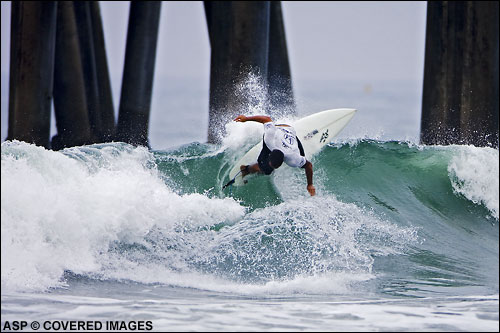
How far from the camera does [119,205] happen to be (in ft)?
26.8

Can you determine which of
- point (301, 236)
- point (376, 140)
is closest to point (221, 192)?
point (301, 236)

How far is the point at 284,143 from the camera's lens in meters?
9.23

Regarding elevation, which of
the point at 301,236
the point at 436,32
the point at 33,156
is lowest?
the point at 301,236

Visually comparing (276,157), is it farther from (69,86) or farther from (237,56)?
(69,86)

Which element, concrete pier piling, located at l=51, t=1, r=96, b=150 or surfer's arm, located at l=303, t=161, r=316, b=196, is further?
concrete pier piling, located at l=51, t=1, r=96, b=150

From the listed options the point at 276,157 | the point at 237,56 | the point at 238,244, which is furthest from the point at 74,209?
the point at 237,56

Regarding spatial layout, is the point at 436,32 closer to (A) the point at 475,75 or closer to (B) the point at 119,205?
(A) the point at 475,75

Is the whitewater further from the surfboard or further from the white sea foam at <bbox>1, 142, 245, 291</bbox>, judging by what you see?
the surfboard

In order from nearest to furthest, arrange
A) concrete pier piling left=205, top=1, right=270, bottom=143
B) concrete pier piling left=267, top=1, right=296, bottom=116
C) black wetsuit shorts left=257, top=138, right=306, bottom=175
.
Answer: black wetsuit shorts left=257, top=138, right=306, bottom=175
concrete pier piling left=205, top=1, right=270, bottom=143
concrete pier piling left=267, top=1, right=296, bottom=116

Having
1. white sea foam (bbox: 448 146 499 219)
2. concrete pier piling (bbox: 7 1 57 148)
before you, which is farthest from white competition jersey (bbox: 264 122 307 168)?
concrete pier piling (bbox: 7 1 57 148)

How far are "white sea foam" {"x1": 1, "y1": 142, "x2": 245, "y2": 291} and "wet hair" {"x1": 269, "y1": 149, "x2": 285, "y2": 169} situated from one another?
61cm

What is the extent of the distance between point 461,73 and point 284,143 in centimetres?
360

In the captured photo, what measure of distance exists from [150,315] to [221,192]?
3.96m

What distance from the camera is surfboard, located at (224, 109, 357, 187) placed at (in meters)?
10.4
